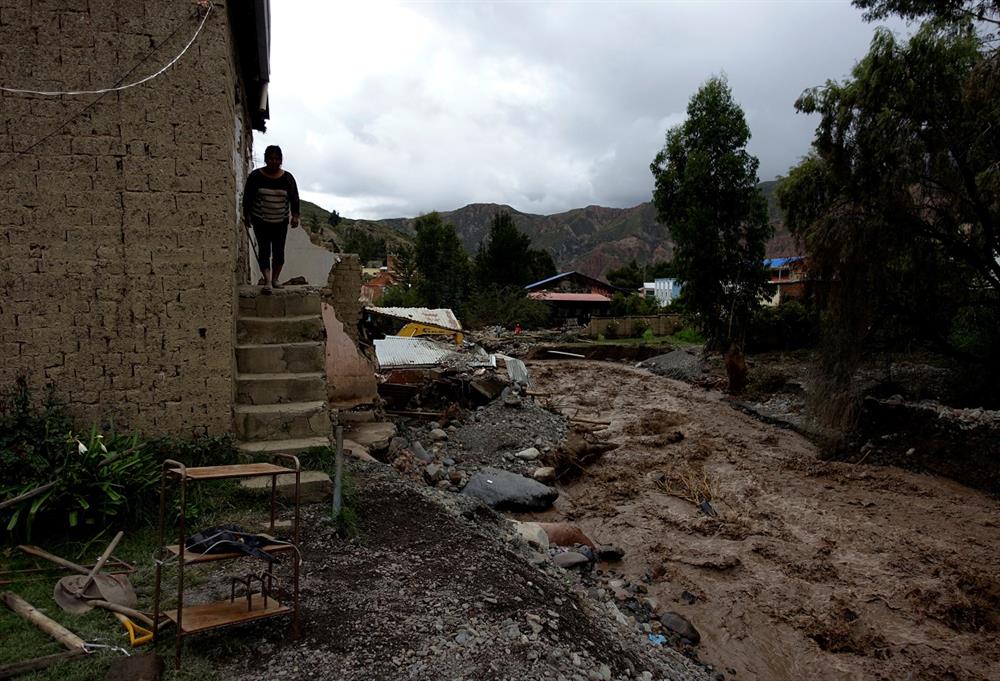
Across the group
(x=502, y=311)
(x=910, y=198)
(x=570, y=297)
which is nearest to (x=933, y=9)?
(x=910, y=198)

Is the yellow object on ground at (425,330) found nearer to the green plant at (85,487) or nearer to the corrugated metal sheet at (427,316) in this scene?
the corrugated metal sheet at (427,316)

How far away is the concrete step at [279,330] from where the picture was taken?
6.23 metres

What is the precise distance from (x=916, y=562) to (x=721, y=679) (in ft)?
12.4

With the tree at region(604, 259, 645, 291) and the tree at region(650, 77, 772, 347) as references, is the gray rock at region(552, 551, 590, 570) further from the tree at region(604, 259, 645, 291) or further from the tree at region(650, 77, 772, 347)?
the tree at region(604, 259, 645, 291)

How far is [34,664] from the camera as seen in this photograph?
2865 mm

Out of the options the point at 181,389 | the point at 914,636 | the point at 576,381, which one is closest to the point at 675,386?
the point at 576,381

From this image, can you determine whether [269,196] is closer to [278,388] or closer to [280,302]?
[280,302]

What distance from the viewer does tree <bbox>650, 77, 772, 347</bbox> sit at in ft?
67.6

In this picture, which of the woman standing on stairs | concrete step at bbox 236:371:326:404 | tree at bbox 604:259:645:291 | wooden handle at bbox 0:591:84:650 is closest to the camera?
wooden handle at bbox 0:591:84:650

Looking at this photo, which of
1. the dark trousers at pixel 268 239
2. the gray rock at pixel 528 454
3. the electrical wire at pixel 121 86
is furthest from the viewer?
the gray rock at pixel 528 454

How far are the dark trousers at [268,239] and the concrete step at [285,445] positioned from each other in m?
2.21

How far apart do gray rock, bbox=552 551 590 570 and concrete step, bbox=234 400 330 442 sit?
2582 mm

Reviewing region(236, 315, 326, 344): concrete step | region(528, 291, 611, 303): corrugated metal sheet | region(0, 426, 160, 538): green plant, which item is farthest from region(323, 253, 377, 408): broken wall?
region(528, 291, 611, 303): corrugated metal sheet

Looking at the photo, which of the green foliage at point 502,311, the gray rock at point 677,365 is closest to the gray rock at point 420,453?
the gray rock at point 677,365
